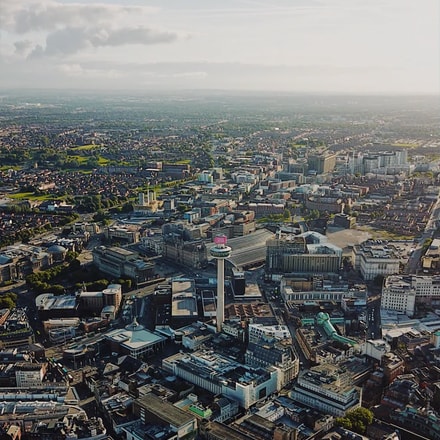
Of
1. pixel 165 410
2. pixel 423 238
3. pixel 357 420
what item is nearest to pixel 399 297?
pixel 357 420

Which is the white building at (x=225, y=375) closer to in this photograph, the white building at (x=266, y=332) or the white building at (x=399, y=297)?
the white building at (x=266, y=332)

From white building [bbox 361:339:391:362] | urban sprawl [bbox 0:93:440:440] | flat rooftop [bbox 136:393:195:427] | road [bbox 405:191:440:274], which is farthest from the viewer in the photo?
road [bbox 405:191:440:274]

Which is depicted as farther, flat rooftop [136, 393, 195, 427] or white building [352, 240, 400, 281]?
white building [352, 240, 400, 281]

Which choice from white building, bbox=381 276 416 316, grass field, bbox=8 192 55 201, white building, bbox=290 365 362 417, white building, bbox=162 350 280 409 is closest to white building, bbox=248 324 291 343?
white building, bbox=162 350 280 409

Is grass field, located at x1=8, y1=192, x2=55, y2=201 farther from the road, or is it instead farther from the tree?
the tree

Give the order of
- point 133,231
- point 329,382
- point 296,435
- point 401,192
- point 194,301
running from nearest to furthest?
point 296,435 → point 329,382 → point 194,301 → point 133,231 → point 401,192

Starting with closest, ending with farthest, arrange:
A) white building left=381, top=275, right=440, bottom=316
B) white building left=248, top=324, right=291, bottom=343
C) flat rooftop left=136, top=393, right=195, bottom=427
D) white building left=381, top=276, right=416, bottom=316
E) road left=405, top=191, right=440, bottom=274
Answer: flat rooftop left=136, top=393, right=195, bottom=427
white building left=248, top=324, right=291, bottom=343
white building left=381, top=276, right=416, bottom=316
white building left=381, top=275, right=440, bottom=316
road left=405, top=191, right=440, bottom=274

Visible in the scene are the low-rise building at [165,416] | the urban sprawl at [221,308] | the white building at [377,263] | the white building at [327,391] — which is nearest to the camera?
the low-rise building at [165,416]

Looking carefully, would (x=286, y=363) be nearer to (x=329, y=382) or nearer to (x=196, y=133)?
(x=329, y=382)

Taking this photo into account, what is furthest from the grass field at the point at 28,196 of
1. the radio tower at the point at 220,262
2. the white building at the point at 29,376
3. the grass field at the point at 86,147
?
the white building at the point at 29,376

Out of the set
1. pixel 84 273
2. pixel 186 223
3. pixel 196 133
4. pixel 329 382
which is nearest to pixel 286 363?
pixel 329 382

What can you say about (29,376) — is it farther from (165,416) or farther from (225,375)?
(225,375)
